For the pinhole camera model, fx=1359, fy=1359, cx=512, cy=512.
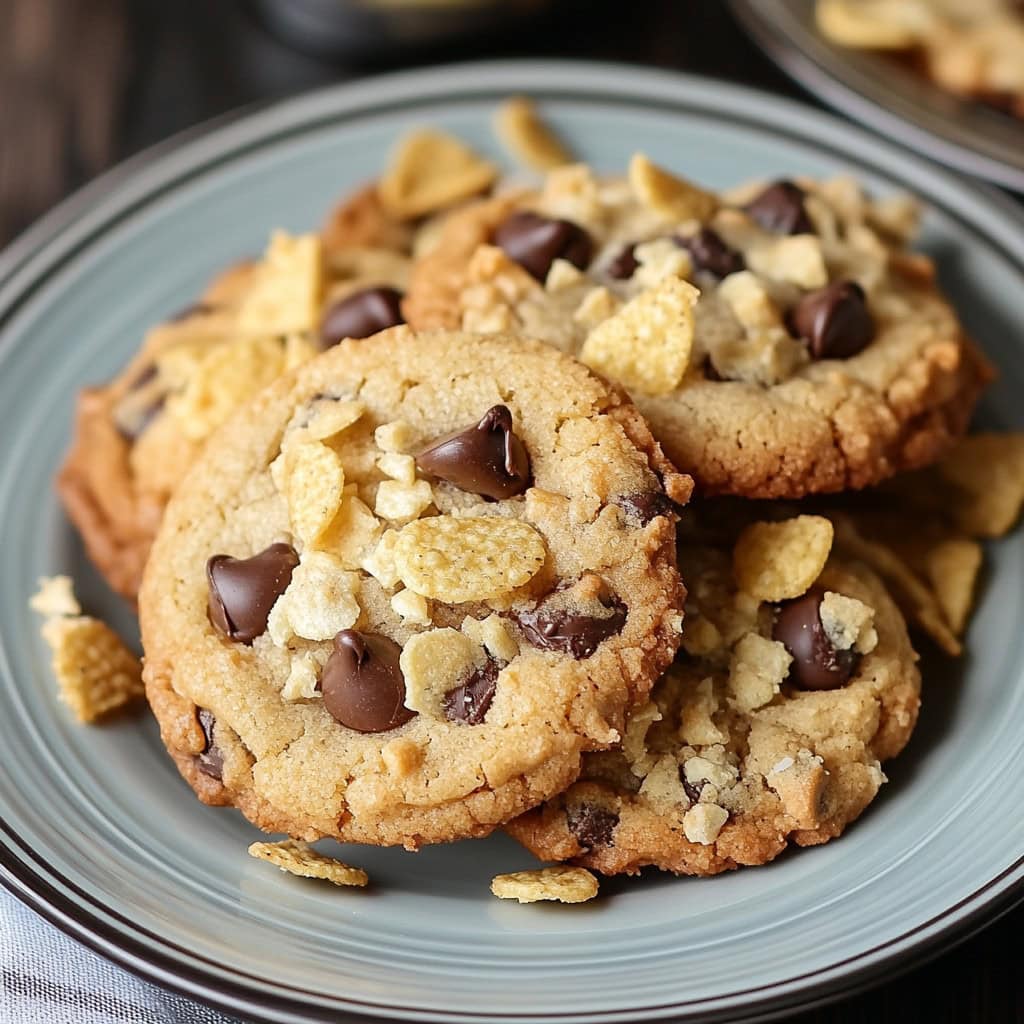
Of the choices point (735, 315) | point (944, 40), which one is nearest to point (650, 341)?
point (735, 315)

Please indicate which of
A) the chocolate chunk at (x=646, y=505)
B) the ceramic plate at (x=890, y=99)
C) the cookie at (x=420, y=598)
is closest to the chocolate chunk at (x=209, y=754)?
the cookie at (x=420, y=598)

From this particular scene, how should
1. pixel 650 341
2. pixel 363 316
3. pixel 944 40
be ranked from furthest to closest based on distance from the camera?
1. pixel 944 40
2. pixel 363 316
3. pixel 650 341

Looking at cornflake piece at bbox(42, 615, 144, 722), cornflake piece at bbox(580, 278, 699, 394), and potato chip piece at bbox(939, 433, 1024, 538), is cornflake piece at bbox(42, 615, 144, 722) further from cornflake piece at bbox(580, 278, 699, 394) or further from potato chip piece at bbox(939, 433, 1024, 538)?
potato chip piece at bbox(939, 433, 1024, 538)

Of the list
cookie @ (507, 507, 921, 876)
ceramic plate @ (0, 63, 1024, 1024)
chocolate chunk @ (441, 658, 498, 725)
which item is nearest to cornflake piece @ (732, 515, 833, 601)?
cookie @ (507, 507, 921, 876)

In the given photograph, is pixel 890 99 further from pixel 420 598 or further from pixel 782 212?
pixel 420 598

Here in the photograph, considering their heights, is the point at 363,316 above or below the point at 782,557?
above

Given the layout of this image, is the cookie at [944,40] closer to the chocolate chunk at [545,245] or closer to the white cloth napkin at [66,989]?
the chocolate chunk at [545,245]

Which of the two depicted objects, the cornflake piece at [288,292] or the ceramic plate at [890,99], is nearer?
the cornflake piece at [288,292]

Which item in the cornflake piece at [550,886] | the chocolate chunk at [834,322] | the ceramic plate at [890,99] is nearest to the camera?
the cornflake piece at [550,886]
